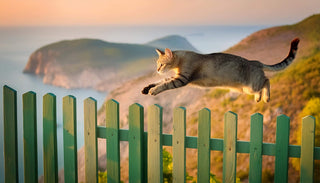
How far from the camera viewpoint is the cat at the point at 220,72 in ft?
4.46

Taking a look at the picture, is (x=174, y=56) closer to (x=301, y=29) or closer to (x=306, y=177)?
(x=306, y=177)

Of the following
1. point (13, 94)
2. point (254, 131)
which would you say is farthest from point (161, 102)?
point (254, 131)

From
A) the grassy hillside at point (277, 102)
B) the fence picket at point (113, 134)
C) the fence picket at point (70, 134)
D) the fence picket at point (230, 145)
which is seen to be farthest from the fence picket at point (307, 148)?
the grassy hillside at point (277, 102)

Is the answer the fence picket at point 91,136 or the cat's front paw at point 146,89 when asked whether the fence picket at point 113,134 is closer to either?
the fence picket at point 91,136

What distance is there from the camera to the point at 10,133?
3920mm

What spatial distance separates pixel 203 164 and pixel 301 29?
4.22 meters

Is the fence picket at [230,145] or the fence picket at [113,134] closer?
→ the fence picket at [230,145]

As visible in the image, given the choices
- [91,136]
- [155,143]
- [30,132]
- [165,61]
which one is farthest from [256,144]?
[30,132]

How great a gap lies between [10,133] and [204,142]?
1957 millimetres

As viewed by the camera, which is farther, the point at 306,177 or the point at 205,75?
the point at 306,177

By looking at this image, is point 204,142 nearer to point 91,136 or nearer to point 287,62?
point 91,136

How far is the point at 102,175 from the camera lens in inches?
207

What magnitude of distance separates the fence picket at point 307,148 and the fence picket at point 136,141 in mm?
1316

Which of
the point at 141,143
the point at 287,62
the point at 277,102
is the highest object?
the point at 287,62
